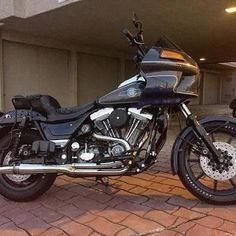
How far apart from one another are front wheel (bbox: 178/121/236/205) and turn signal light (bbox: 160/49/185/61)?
61 centimetres

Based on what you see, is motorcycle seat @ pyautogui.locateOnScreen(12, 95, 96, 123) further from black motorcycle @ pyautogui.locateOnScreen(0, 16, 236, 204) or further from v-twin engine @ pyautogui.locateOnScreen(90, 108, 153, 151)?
v-twin engine @ pyautogui.locateOnScreen(90, 108, 153, 151)

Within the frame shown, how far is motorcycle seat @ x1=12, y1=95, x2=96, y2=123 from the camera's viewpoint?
292 cm

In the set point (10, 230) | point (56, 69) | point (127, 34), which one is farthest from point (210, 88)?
point (10, 230)

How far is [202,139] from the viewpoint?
2803 millimetres

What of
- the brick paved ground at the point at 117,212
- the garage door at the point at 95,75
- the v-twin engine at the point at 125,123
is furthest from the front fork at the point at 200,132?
the garage door at the point at 95,75

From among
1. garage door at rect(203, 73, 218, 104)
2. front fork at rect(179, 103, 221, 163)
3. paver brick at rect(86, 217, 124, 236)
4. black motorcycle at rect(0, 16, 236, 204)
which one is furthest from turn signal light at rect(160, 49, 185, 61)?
garage door at rect(203, 73, 218, 104)

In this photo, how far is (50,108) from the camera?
3004 millimetres

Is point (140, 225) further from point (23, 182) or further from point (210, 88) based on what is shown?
point (210, 88)

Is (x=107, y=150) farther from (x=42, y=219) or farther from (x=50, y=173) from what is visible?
(x=42, y=219)

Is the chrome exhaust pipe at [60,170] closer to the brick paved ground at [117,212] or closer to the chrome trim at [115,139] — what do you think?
the chrome trim at [115,139]

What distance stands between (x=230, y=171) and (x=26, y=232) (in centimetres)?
165

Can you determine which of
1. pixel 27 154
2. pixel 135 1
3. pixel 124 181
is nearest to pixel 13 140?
pixel 27 154

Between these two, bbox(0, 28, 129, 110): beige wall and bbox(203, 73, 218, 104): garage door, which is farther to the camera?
bbox(203, 73, 218, 104): garage door

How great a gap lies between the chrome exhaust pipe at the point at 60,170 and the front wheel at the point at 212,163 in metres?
0.53
